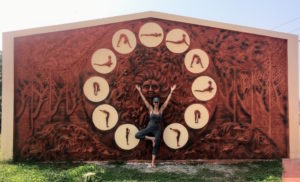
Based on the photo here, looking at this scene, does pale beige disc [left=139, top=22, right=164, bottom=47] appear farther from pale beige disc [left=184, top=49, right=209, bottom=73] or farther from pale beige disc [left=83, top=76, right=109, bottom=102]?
pale beige disc [left=83, top=76, right=109, bottom=102]

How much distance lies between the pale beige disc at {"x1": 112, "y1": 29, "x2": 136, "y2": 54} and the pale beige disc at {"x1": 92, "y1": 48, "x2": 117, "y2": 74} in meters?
0.24

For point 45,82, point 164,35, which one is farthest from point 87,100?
point 164,35

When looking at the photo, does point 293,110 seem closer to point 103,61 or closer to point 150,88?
point 150,88

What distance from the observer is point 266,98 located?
497 cm

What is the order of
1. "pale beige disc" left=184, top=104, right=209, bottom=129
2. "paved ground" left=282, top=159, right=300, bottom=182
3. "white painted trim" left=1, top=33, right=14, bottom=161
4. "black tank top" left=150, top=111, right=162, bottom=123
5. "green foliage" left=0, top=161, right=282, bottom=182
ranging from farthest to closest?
"pale beige disc" left=184, top=104, right=209, bottom=129, "white painted trim" left=1, top=33, right=14, bottom=161, "black tank top" left=150, top=111, right=162, bottom=123, "paved ground" left=282, top=159, right=300, bottom=182, "green foliage" left=0, top=161, right=282, bottom=182

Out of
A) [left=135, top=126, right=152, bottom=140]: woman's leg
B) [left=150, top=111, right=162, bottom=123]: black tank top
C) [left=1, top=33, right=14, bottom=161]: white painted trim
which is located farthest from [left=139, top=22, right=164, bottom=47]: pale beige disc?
[left=1, top=33, right=14, bottom=161]: white painted trim

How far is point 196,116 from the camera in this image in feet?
15.9

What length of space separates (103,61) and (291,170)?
472 cm

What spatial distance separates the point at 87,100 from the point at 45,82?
1.08 metres

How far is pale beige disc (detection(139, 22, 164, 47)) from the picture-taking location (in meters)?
4.93

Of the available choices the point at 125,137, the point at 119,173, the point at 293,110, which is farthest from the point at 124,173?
the point at 293,110

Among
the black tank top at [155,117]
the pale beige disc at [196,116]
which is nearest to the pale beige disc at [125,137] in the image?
the black tank top at [155,117]

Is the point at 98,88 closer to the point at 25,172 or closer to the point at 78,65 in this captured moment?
the point at 78,65

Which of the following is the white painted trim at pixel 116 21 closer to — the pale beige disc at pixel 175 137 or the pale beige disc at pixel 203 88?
the pale beige disc at pixel 203 88
